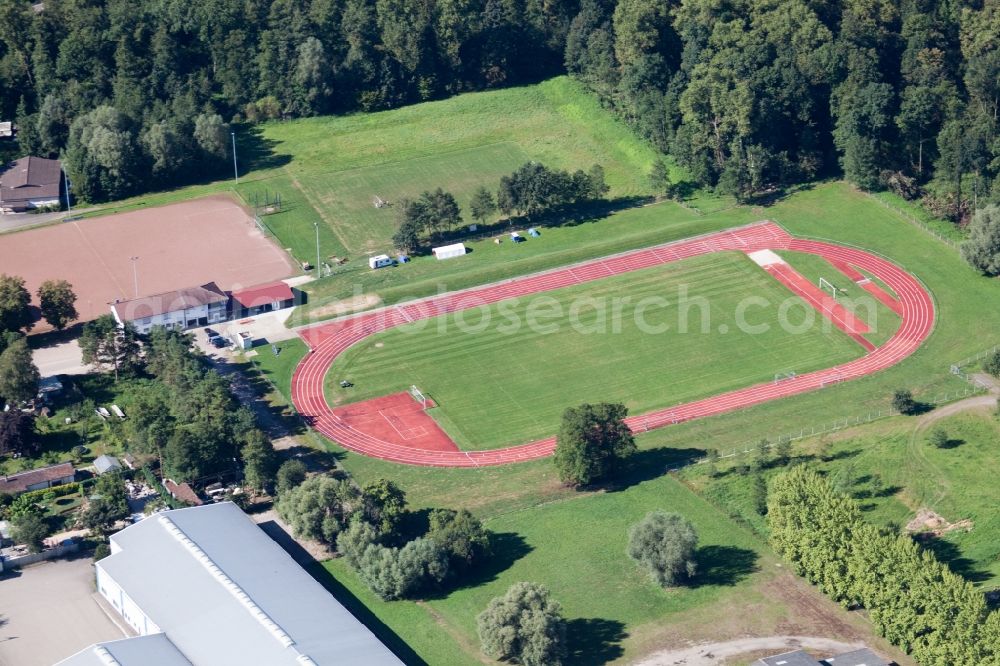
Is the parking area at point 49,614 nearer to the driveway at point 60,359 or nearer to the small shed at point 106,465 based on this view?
the small shed at point 106,465

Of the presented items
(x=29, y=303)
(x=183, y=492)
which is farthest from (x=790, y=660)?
(x=29, y=303)

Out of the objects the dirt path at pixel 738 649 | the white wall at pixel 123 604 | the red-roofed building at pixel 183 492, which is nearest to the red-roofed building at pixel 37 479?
the red-roofed building at pixel 183 492

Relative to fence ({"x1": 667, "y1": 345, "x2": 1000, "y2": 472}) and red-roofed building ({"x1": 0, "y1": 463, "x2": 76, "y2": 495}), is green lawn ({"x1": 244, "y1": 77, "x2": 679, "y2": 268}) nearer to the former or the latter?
red-roofed building ({"x1": 0, "y1": 463, "x2": 76, "y2": 495})

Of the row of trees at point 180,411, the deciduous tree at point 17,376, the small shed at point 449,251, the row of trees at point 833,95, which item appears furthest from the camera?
the row of trees at point 833,95

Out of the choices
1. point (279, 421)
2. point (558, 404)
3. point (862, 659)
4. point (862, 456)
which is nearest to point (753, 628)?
point (862, 659)

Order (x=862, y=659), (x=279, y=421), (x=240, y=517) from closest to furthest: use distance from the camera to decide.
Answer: (x=862, y=659), (x=240, y=517), (x=279, y=421)

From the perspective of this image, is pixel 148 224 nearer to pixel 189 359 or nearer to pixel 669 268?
pixel 189 359
